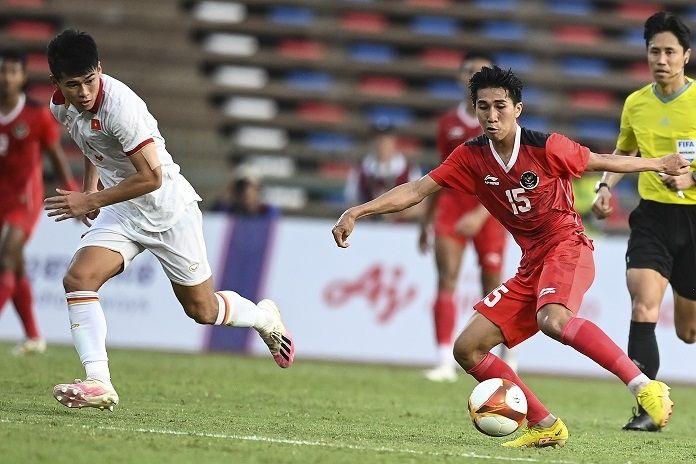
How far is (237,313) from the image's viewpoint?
830 centimetres

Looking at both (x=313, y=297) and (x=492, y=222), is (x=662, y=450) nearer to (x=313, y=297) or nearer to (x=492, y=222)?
(x=492, y=222)

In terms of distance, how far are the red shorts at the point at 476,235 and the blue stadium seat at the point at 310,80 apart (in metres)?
10.3

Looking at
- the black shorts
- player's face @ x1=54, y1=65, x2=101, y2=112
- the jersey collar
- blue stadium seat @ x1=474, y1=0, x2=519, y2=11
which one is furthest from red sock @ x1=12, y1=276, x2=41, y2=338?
blue stadium seat @ x1=474, y1=0, x2=519, y2=11

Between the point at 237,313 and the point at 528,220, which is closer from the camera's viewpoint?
the point at 528,220

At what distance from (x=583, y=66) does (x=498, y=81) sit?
1616 cm

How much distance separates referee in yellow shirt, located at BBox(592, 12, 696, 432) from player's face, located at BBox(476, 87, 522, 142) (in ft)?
5.53

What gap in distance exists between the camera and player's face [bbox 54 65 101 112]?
23.1 feet

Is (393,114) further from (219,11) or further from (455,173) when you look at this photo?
(455,173)

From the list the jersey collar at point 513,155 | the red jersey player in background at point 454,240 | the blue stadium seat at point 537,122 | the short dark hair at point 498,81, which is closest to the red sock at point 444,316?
the red jersey player in background at point 454,240

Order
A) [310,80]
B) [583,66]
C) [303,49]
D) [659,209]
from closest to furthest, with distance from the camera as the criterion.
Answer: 1. [659,209]
2. [303,49]
3. [310,80]
4. [583,66]

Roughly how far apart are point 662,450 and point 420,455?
1.67 meters

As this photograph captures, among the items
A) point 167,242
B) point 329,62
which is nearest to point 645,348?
point 167,242

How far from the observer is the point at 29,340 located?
1233 cm

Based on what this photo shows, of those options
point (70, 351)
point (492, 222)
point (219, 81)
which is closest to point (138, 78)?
point (219, 81)
